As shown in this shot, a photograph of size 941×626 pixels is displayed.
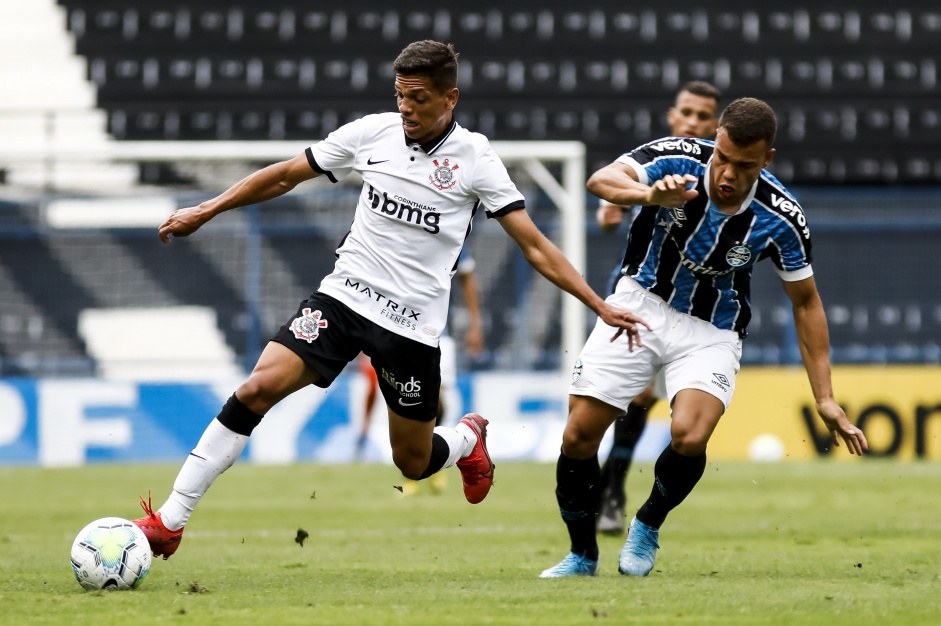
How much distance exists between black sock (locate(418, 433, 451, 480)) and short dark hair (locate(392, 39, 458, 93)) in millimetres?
1627

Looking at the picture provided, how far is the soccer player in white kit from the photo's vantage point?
225 inches

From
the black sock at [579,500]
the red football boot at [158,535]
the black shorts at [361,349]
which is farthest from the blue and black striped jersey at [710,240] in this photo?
the red football boot at [158,535]

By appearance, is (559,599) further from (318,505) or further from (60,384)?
(60,384)

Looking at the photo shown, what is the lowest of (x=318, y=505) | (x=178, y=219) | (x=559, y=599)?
(x=318, y=505)

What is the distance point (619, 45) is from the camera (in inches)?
778

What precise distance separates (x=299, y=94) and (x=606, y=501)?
12.3 metres

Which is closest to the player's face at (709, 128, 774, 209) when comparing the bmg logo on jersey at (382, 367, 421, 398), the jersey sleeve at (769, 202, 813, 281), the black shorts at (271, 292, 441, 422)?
the jersey sleeve at (769, 202, 813, 281)

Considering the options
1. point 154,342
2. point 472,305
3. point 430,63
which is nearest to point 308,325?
→ point 430,63

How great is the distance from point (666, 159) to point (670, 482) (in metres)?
1.37

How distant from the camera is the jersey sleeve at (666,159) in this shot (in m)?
5.89

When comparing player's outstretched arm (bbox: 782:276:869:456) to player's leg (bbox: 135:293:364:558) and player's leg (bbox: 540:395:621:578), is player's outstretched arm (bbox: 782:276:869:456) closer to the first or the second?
player's leg (bbox: 540:395:621:578)

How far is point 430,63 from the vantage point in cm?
566

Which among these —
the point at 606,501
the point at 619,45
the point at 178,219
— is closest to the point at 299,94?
the point at 619,45

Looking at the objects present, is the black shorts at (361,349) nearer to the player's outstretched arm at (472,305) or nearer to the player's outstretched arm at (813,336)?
the player's outstretched arm at (813,336)
